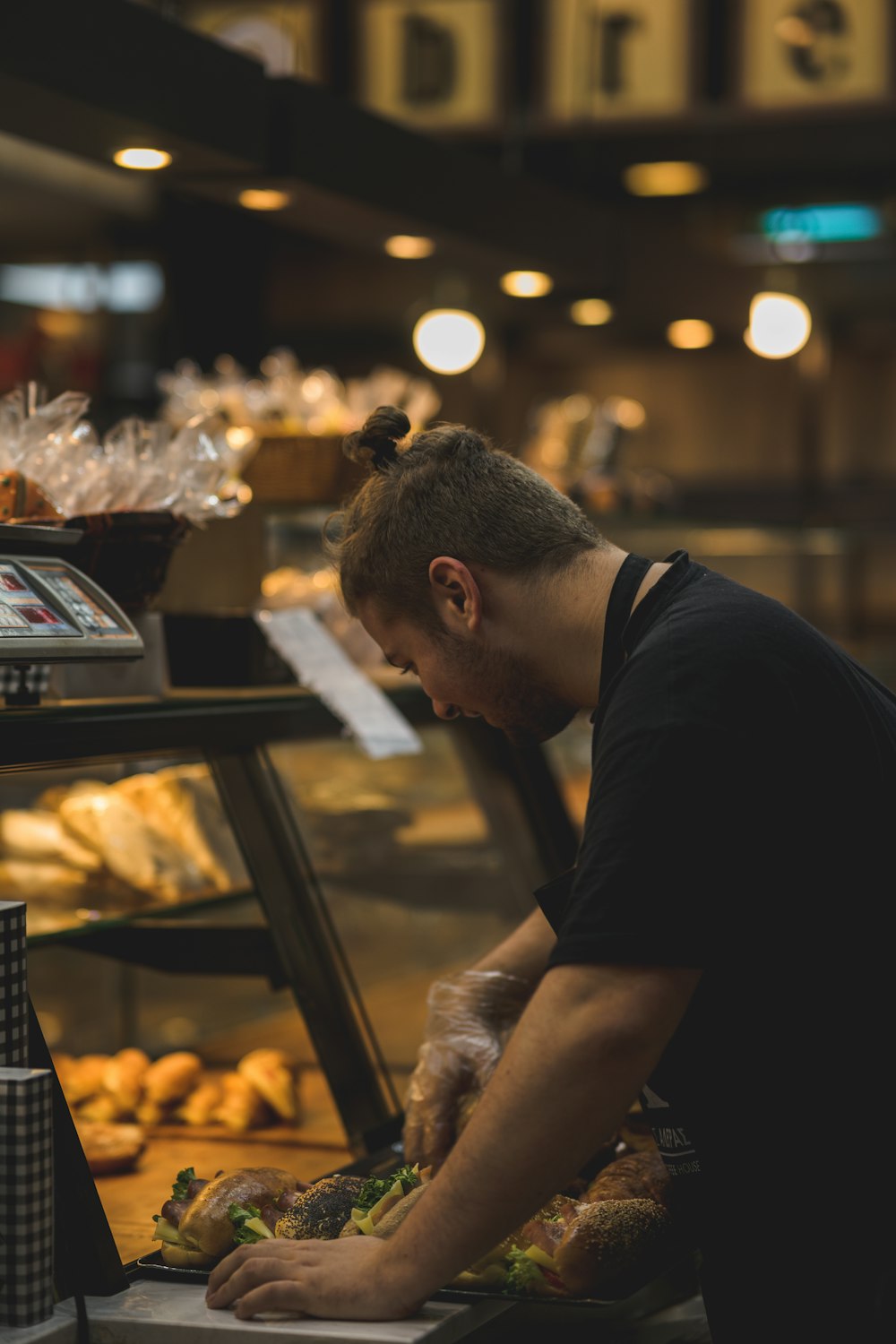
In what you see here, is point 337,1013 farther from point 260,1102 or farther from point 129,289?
point 129,289

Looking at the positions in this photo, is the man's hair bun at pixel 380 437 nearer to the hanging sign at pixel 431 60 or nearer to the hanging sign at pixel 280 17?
the hanging sign at pixel 280 17

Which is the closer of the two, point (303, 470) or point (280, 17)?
point (303, 470)

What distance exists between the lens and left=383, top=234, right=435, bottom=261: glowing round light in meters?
3.20

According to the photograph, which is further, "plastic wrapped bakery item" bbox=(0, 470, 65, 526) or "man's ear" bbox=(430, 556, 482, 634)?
"plastic wrapped bakery item" bbox=(0, 470, 65, 526)

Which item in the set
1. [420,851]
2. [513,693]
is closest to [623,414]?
[420,851]

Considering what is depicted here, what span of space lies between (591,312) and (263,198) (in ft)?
6.00

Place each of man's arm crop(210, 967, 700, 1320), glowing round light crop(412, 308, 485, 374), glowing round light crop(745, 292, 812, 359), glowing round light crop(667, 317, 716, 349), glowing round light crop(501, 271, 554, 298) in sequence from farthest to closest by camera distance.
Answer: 1. glowing round light crop(412, 308, 485, 374)
2. glowing round light crop(745, 292, 812, 359)
3. glowing round light crop(667, 317, 716, 349)
4. glowing round light crop(501, 271, 554, 298)
5. man's arm crop(210, 967, 700, 1320)

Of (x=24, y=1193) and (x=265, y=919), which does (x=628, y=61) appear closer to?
(x=265, y=919)

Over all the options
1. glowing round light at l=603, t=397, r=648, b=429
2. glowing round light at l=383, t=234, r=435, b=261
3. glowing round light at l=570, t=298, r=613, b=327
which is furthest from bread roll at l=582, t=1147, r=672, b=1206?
glowing round light at l=603, t=397, r=648, b=429

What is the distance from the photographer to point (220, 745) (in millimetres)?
2271

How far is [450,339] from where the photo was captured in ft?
21.7

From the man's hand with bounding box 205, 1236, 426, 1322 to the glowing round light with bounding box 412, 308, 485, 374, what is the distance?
5408 millimetres

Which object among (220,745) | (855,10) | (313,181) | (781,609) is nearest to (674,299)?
(855,10)

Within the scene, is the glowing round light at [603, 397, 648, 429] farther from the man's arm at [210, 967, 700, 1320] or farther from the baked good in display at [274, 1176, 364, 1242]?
the man's arm at [210, 967, 700, 1320]
